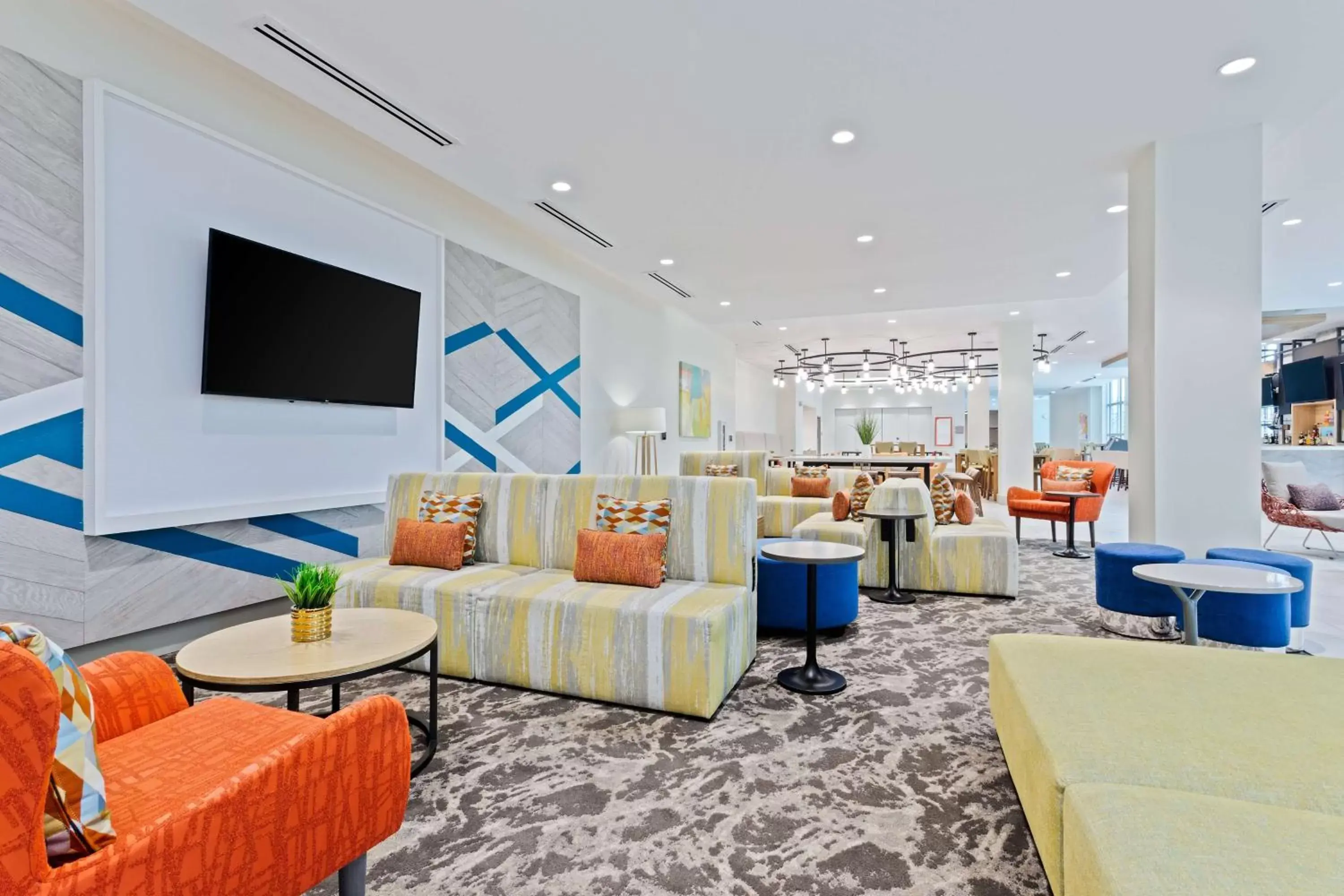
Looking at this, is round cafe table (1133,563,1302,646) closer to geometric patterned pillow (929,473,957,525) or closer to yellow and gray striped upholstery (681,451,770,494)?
geometric patterned pillow (929,473,957,525)

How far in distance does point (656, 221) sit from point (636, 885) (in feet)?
15.6

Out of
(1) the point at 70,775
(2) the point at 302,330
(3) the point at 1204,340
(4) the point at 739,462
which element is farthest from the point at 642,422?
(1) the point at 70,775

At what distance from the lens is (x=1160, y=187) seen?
152 inches

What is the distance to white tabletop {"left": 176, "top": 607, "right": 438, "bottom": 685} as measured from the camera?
1880 millimetres

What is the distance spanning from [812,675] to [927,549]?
7.49ft

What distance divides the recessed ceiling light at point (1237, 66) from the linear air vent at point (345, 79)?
4159mm

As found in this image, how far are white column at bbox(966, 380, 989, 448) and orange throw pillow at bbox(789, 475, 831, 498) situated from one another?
9.31m

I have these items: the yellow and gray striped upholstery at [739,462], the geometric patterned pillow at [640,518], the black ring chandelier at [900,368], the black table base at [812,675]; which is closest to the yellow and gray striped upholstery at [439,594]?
the geometric patterned pillow at [640,518]

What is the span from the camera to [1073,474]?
7.34m

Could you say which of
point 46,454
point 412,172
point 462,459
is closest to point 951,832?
point 46,454

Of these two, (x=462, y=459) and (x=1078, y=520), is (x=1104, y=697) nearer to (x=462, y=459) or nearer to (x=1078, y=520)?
(x=462, y=459)

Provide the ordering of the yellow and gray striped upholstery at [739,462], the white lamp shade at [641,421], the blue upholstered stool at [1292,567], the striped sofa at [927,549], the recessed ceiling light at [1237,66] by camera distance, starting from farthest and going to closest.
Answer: the yellow and gray striped upholstery at [739,462] → the white lamp shade at [641,421] → the striped sofa at [927,549] → the blue upholstered stool at [1292,567] → the recessed ceiling light at [1237,66]

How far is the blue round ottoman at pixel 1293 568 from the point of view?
10.9ft

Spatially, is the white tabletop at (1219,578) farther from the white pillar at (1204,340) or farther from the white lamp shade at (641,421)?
the white lamp shade at (641,421)
